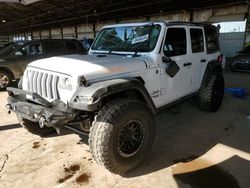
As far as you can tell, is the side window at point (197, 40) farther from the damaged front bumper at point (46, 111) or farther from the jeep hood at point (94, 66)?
the damaged front bumper at point (46, 111)

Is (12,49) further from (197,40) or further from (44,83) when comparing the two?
(197,40)

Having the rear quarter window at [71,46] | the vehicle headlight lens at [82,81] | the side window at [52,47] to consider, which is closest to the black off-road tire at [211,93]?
the vehicle headlight lens at [82,81]

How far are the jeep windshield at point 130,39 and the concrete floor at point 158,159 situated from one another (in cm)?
163

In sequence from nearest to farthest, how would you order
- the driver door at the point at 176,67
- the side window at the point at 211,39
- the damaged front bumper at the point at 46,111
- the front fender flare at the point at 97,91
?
the front fender flare at the point at 97,91, the damaged front bumper at the point at 46,111, the driver door at the point at 176,67, the side window at the point at 211,39

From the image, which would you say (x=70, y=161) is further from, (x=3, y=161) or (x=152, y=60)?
(x=152, y=60)

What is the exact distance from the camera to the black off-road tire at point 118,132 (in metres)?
2.71

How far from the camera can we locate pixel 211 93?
5.02m

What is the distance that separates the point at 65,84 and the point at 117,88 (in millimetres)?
657

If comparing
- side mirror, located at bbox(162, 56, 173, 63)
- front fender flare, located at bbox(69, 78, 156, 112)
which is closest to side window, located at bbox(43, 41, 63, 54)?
side mirror, located at bbox(162, 56, 173, 63)

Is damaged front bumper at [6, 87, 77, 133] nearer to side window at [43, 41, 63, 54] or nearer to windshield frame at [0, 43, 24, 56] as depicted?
side window at [43, 41, 63, 54]

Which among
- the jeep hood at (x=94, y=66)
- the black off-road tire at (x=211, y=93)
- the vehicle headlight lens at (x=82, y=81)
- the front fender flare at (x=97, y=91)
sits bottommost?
the black off-road tire at (x=211, y=93)

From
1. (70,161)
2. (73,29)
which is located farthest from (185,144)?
(73,29)

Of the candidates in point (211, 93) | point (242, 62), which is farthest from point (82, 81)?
point (242, 62)

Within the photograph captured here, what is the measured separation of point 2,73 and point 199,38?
6.64 meters
